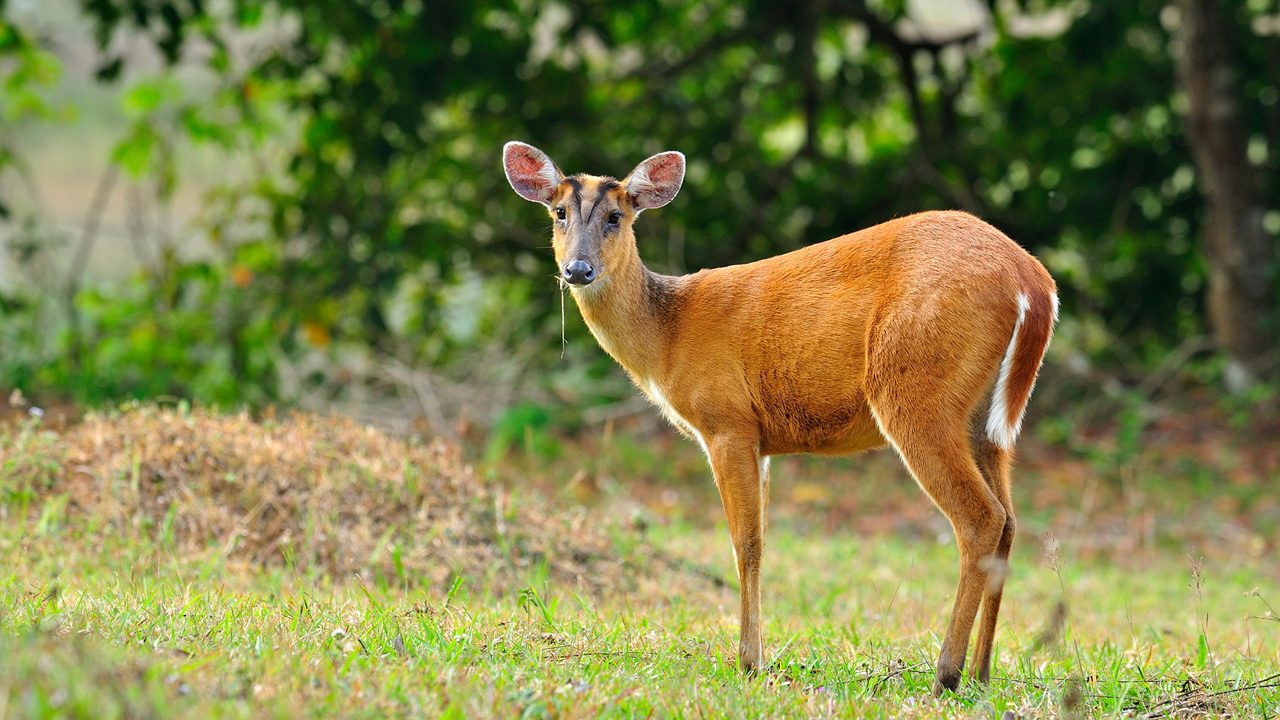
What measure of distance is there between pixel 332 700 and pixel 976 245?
2.56 m

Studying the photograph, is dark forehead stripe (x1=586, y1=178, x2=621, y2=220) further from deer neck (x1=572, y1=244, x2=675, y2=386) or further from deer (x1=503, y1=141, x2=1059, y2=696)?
deer neck (x1=572, y1=244, x2=675, y2=386)

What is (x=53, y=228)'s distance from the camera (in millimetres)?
11844

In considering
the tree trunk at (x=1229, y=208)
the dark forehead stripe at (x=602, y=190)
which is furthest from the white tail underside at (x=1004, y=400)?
the tree trunk at (x=1229, y=208)

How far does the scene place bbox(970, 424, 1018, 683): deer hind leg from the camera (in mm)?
4523

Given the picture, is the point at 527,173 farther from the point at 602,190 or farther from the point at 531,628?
the point at 531,628

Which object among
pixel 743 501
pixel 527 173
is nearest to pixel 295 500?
pixel 527 173

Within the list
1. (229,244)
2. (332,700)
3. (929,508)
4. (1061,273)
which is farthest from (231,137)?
(332,700)

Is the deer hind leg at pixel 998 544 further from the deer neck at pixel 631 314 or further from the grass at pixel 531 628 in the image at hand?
the deer neck at pixel 631 314

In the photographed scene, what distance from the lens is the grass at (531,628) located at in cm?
350

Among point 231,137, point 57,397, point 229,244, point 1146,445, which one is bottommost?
point 1146,445

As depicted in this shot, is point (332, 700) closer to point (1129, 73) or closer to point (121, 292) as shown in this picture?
point (121, 292)

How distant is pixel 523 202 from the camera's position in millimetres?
12016

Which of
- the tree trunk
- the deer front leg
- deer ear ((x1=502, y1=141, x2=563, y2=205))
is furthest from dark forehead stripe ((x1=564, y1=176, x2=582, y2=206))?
the tree trunk

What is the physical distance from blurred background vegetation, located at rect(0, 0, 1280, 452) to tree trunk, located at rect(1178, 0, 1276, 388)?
23 mm
